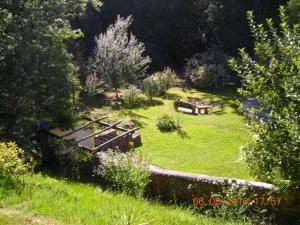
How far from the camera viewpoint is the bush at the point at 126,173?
924cm

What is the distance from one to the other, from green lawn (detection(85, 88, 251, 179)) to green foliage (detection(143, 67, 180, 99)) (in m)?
0.89

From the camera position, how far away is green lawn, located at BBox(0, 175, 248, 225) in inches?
233

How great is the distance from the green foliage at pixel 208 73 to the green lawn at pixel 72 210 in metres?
18.2

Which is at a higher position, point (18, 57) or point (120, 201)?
point (18, 57)

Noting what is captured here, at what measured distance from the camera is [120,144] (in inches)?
534

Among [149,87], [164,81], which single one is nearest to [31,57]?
[149,87]

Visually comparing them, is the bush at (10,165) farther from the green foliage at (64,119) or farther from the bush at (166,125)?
the bush at (166,125)

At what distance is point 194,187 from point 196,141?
5.89 meters

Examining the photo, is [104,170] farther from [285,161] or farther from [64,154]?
[285,161]

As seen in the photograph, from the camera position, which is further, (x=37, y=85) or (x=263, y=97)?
(x=37, y=85)

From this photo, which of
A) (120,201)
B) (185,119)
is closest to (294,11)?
(185,119)

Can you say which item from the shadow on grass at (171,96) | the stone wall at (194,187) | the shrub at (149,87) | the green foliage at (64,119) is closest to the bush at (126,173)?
the stone wall at (194,187)

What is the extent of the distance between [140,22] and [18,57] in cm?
1964

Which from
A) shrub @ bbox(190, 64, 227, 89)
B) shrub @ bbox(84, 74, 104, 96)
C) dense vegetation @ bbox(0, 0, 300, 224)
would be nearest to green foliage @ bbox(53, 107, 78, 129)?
dense vegetation @ bbox(0, 0, 300, 224)
